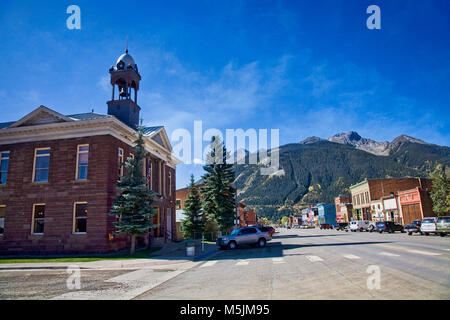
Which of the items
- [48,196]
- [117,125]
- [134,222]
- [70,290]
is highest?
[117,125]

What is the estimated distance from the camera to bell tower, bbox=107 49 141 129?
102 ft

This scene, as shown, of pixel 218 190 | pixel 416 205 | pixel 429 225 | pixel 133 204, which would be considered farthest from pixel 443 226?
pixel 133 204

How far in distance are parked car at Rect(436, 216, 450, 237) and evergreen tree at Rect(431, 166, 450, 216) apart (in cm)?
1660

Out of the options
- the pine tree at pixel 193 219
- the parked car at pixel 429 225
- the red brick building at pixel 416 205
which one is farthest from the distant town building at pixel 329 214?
the pine tree at pixel 193 219

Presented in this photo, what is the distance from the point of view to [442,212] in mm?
46094

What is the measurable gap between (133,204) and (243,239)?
950 cm

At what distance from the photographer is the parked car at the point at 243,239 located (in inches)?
981

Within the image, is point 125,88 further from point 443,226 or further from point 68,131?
point 443,226
